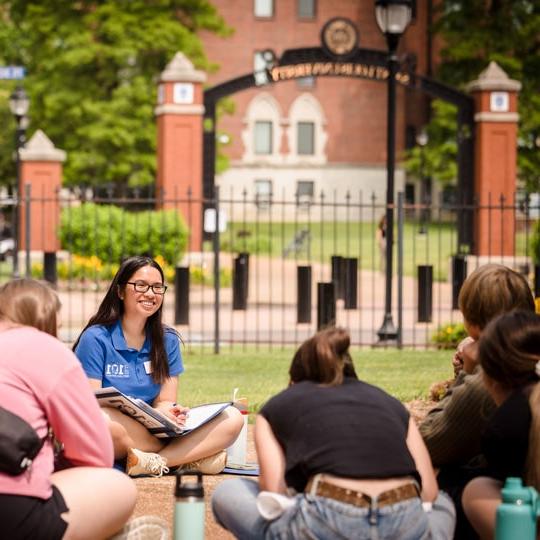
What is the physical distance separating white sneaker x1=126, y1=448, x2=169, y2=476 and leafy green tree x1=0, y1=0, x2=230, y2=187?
1269 inches

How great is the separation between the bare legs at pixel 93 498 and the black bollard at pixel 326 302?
358 inches

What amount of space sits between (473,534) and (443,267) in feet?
86.8

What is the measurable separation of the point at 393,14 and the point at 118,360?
419 inches

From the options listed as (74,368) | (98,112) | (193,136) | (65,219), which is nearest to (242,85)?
(193,136)

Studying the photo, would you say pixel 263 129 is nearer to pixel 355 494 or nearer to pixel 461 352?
pixel 461 352

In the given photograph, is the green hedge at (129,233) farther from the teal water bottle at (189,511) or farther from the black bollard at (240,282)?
the teal water bottle at (189,511)

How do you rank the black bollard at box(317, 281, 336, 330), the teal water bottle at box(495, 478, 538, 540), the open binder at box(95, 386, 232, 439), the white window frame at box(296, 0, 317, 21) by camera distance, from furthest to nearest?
the white window frame at box(296, 0, 317, 21)
the black bollard at box(317, 281, 336, 330)
the open binder at box(95, 386, 232, 439)
the teal water bottle at box(495, 478, 538, 540)

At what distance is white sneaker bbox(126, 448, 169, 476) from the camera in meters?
6.68

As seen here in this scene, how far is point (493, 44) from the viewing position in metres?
41.4

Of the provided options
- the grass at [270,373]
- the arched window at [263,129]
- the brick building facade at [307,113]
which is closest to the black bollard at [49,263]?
the grass at [270,373]

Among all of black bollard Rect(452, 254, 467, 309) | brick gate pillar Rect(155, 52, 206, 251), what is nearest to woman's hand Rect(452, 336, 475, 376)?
black bollard Rect(452, 254, 467, 309)

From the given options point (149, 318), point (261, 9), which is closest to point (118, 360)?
point (149, 318)

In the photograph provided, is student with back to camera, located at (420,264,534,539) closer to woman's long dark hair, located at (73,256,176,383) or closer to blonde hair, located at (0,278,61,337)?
blonde hair, located at (0,278,61,337)

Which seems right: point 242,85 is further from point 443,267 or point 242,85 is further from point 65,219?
point 443,267
